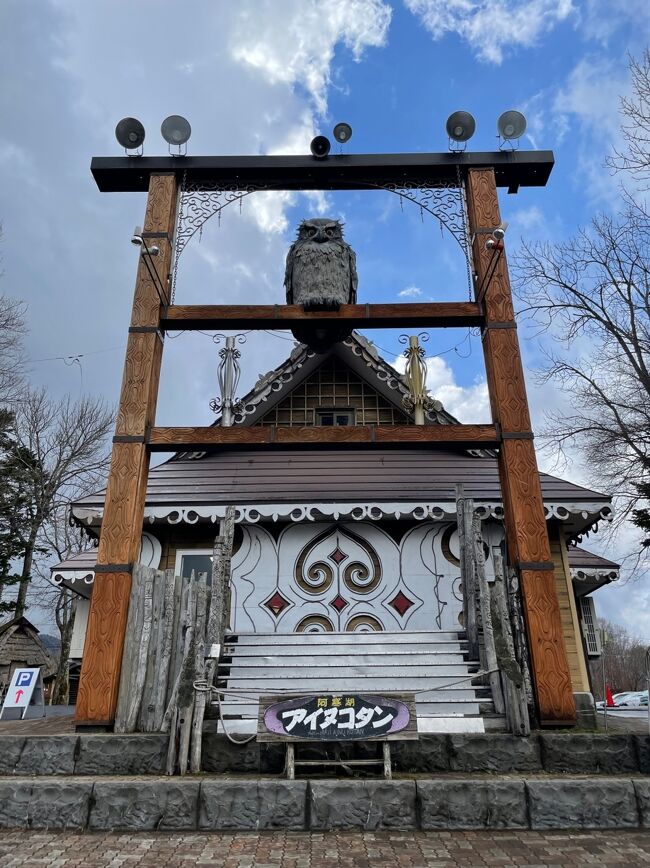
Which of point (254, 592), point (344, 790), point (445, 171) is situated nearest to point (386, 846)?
point (344, 790)

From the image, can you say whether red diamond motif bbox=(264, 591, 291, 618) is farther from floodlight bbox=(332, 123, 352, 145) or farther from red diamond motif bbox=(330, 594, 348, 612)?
floodlight bbox=(332, 123, 352, 145)

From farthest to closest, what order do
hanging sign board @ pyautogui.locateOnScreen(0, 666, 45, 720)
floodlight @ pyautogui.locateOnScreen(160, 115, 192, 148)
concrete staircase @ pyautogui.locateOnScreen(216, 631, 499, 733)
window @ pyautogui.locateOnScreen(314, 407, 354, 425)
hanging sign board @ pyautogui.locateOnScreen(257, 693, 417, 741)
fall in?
window @ pyautogui.locateOnScreen(314, 407, 354, 425) < hanging sign board @ pyautogui.locateOnScreen(0, 666, 45, 720) < floodlight @ pyautogui.locateOnScreen(160, 115, 192, 148) < concrete staircase @ pyautogui.locateOnScreen(216, 631, 499, 733) < hanging sign board @ pyautogui.locateOnScreen(257, 693, 417, 741)

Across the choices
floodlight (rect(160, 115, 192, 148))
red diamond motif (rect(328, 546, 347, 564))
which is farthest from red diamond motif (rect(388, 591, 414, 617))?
floodlight (rect(160, 115, 192, 148))

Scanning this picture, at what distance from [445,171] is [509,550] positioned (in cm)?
584

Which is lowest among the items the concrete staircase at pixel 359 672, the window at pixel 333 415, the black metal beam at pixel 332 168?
the concrete staircase at pixel 359 672

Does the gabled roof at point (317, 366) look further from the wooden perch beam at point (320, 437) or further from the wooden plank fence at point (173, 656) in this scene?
the wooden plank fence at point (173, 656)

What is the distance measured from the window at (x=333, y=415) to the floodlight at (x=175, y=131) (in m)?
5.55

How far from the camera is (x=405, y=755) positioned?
538 cm

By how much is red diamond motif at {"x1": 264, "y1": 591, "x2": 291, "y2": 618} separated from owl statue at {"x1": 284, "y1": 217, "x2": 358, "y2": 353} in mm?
4108

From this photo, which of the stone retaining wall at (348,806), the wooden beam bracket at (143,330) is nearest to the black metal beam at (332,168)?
the wooden beam bracket at (143,330)

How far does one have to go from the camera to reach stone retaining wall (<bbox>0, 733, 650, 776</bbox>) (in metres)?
5.36

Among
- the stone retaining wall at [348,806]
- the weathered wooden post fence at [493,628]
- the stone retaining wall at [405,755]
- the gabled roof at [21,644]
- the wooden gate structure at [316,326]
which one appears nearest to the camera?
the stone retaining wall at [348,806]

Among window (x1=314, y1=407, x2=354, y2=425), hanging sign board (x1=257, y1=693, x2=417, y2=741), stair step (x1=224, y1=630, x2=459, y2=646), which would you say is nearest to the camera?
hanging sign board (x1=257, y1=693, x2=417, y2=741)

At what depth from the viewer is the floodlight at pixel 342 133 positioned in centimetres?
939
